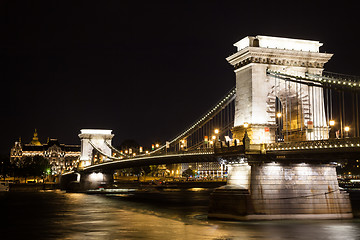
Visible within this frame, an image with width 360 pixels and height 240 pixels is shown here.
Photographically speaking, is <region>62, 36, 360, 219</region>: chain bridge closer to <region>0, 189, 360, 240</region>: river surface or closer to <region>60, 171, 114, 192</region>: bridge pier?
<region>0, 189, 360, 240</region>: river surface

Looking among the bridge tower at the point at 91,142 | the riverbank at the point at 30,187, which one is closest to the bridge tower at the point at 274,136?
the bridge tower at the point at 91,142

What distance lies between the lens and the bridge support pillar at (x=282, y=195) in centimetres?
3369

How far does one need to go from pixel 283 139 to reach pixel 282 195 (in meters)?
9.23

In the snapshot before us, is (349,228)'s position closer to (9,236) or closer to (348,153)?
(348,153)

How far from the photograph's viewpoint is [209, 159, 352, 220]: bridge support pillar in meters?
33.7

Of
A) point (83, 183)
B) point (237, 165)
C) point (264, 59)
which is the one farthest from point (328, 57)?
point (83, 183)

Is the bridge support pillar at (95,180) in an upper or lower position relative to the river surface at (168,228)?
upper

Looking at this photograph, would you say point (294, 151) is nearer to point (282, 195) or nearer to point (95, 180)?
point (282, 195)

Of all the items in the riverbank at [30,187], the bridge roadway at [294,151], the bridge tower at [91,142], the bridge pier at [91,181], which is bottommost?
the riverbank at [30,187]

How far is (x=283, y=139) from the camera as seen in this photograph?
42.4 m

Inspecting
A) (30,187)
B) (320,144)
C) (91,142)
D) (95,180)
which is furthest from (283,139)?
(30,187)

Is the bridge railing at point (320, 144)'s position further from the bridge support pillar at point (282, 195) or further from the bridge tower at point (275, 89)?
the bridge tower at point (275, 89)

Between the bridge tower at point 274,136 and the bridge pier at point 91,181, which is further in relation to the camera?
the bridge pier at point 91,181

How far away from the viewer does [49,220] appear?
41.1m
